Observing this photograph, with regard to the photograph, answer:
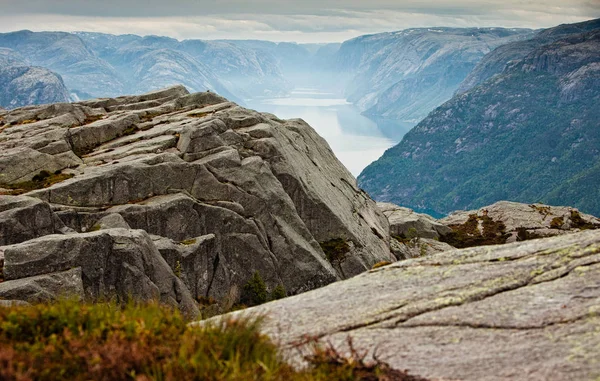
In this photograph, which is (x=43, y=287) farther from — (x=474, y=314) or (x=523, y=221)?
(x=523, y=221)

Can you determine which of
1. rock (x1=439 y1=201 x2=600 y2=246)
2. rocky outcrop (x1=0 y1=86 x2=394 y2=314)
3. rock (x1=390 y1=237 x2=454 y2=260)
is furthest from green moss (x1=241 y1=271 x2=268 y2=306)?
rock (x1=439 y1=201 x2=600 y2=246)

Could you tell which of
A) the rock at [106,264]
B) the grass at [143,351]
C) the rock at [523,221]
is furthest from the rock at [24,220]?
the rock at [523,221]

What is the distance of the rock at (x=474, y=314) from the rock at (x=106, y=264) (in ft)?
56.9

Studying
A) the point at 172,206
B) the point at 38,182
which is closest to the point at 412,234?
the point at 172,206

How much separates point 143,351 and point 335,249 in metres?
→ 42.9

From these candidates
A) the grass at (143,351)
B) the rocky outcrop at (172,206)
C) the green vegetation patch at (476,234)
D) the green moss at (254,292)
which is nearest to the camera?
the grass at (143,351)

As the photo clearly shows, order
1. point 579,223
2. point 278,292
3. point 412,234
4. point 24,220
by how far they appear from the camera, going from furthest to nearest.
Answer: point 579,223 → point 412,234 → point 278,292 → point 24,220

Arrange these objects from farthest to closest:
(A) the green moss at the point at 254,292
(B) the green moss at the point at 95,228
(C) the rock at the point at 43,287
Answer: (A) the green moss at the point at 254,292, (B) the green moss at the point at 95,228, (C) the rock at the point at 43,287

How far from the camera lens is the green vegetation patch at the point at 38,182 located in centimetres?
4428

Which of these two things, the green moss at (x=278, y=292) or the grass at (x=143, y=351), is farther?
the green moss at (x=278, y=292)

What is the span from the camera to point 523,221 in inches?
3821

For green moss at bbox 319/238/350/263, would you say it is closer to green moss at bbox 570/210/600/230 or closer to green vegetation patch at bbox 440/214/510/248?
green vegetation patch at bbox 440/214/510/248

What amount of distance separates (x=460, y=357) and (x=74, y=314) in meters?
8.34

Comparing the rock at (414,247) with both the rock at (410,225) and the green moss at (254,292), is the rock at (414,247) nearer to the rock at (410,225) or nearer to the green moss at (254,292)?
the rock at (410,225)
